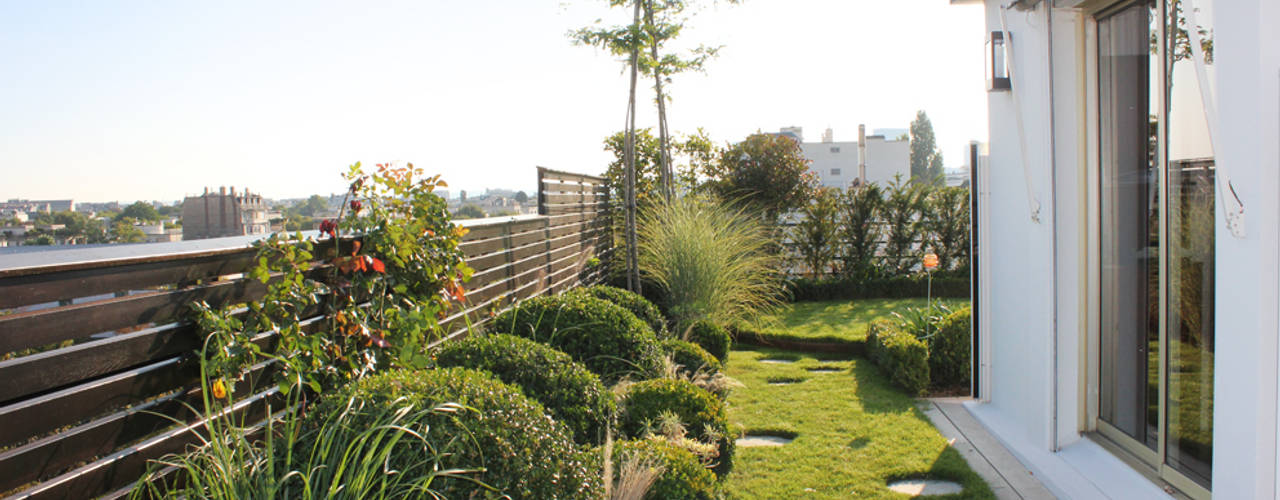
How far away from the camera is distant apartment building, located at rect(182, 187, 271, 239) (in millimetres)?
3857

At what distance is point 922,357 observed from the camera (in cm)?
529

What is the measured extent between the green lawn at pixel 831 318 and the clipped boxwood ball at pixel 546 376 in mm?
4318

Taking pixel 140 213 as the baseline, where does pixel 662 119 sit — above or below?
above

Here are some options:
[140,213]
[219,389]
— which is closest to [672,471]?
[219,389]

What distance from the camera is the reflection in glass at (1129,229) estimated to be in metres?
2.96

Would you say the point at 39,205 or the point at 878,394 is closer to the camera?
Answer: the point at 39,205

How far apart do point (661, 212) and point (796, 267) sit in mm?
3346

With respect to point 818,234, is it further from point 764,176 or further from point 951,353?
point 951,353

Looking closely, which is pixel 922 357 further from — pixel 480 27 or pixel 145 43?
pixel 145 43

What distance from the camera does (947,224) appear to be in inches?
409

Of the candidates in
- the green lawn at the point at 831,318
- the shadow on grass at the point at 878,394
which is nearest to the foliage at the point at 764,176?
the green lawn at the point at 831,318

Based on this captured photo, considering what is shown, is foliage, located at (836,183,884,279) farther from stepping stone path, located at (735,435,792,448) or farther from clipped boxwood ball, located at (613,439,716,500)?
clipped boxwood ball, located at (613,439,716,500)

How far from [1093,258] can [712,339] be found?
3339mm

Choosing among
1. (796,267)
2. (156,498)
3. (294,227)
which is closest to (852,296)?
(796,267)
